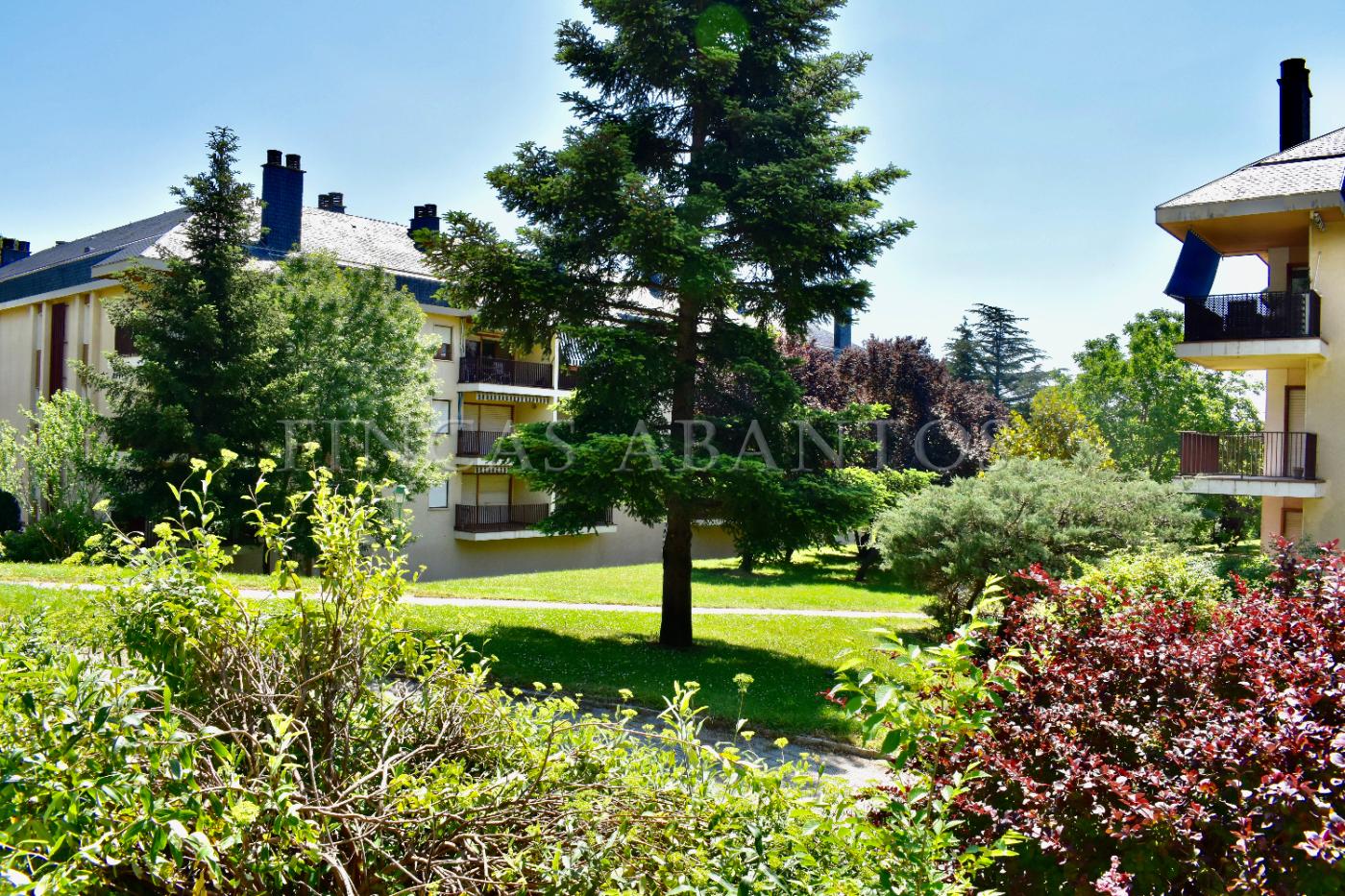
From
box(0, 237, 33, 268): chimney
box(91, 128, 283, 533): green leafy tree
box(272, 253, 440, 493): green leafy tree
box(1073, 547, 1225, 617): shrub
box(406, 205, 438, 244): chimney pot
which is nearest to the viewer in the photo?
box(1073, 547, 1225, 617): shrub

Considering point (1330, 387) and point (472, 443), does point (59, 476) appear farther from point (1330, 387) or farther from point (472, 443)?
point (1330, 387)

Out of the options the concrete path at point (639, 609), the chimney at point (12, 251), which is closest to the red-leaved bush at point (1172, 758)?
the concrete path at point (639, 609)

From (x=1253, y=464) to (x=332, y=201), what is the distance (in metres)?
31.9

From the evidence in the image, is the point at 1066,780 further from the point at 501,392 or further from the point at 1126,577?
the point at 501,392

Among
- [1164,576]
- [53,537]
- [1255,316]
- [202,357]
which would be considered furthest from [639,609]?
[53,537]

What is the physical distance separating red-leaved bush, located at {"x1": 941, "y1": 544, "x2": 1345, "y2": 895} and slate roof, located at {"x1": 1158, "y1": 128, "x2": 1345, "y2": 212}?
14.9 meters


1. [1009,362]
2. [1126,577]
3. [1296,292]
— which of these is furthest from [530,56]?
[1009,362]

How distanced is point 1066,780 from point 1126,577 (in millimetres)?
8057

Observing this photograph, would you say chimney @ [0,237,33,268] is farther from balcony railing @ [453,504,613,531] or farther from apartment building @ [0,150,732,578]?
balcony railing @ [453,504,613,531]

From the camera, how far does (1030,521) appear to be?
15.6 meters

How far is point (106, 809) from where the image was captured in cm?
265

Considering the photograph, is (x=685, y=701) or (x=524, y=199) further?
(x=524, y=199)

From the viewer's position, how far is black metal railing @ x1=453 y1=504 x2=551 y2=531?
32.7 m

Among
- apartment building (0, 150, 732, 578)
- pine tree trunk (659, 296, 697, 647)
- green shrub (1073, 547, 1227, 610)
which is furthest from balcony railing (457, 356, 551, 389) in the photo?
green shrub (1073, 547, 1227, 610)
